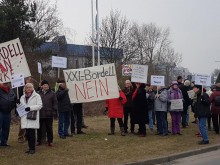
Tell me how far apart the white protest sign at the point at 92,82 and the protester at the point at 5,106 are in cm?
309

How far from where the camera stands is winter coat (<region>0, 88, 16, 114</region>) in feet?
38.1

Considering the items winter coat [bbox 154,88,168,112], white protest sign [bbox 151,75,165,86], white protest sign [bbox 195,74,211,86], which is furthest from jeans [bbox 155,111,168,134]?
white protest sign [bbox 195,74,211,86]

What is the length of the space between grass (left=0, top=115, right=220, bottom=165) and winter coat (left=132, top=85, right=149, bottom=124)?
0.69 metres

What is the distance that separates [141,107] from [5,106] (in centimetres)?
510

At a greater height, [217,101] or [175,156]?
[217,101]

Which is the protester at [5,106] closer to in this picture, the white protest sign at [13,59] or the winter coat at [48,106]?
the white protest sign at [13,59]

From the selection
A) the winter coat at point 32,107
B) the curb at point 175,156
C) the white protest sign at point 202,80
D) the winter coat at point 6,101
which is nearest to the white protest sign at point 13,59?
the winter coat at point 6,101

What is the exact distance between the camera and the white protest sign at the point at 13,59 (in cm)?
1236

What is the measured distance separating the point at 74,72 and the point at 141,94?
258cm

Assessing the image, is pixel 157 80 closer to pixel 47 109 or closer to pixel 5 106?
pixel 47 109

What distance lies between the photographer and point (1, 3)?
137 feet

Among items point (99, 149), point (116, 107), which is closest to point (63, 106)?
point (116, 107)

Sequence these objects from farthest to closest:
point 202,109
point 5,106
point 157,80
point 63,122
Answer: point 157,80
point 63,122
point 202,109
point 5,106

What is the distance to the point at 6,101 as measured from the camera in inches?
460
